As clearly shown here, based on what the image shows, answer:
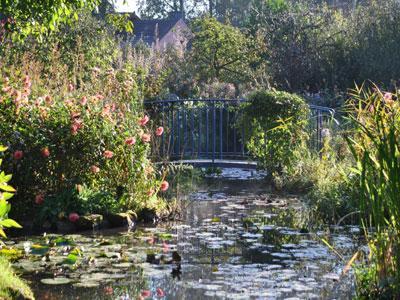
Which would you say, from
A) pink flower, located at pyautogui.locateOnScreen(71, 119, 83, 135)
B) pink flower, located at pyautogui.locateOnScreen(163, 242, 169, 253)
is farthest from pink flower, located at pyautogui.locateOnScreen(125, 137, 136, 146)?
pink flower, located at pyautogui.locateOnScreen(163, 242, 169, 253)

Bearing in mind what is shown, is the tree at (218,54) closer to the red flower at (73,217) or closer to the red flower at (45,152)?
the red flower at (45,152)

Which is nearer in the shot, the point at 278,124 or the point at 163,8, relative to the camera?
the point at 278,124

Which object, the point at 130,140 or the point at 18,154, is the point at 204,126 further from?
the point at 18,154

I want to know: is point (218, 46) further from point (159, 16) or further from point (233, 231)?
point (159, 16)

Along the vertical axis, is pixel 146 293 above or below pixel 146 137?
below

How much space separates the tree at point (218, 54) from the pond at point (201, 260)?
12163 mm

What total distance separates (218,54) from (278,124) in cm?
876

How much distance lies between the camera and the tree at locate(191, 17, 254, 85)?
22.3 m

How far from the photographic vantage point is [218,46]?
2245cm

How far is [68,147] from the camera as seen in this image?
30.6 feet

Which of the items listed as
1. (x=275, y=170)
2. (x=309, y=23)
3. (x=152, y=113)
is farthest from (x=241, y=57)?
(x=275, y=170)

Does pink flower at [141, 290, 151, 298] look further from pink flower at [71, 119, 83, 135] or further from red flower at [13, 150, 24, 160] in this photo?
pink flower at [71, 119, 83, 135]

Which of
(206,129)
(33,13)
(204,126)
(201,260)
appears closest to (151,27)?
(204,126)

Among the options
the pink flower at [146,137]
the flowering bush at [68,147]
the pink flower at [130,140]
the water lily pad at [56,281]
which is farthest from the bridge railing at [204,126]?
the water lily pad at [56,281]
